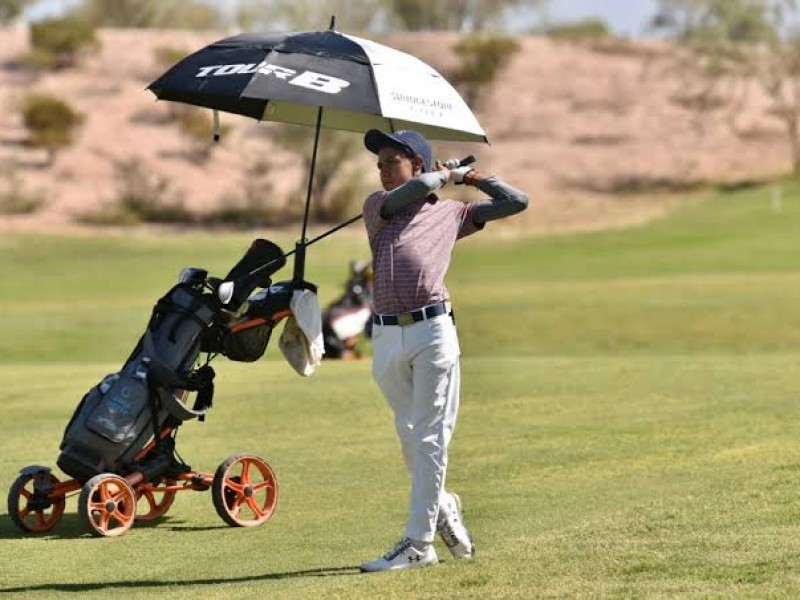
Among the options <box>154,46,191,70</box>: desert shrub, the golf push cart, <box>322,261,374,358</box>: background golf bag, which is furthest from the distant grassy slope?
<box>154,46,191,70</box>: desert shrub

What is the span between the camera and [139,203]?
213 ft

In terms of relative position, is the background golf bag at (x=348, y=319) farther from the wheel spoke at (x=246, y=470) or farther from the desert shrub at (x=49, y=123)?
the desert shrub at (x=49, y=123)

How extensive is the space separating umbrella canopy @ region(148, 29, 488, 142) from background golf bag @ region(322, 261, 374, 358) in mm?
12691

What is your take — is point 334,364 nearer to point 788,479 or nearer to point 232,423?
point 232,423

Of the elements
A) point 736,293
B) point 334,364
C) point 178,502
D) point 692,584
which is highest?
point 692,584

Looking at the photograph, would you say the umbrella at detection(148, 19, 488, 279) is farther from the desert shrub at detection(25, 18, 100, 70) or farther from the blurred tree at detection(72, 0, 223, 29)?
the blurred tree at detection(72, 0, 223, 29)

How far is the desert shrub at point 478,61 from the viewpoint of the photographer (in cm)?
8681

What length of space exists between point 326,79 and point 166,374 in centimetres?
178

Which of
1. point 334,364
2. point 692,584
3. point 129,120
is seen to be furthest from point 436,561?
point 129,120

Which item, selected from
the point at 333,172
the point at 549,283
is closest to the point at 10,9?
the point at 333,172

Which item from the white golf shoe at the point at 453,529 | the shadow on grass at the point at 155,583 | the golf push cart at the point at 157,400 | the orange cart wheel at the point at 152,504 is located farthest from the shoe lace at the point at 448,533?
the orange cart wheel at the point at 152,504

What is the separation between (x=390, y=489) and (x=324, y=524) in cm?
127

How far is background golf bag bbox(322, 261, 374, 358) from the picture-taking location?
2284 cm

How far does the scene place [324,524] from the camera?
10227 millimetres
